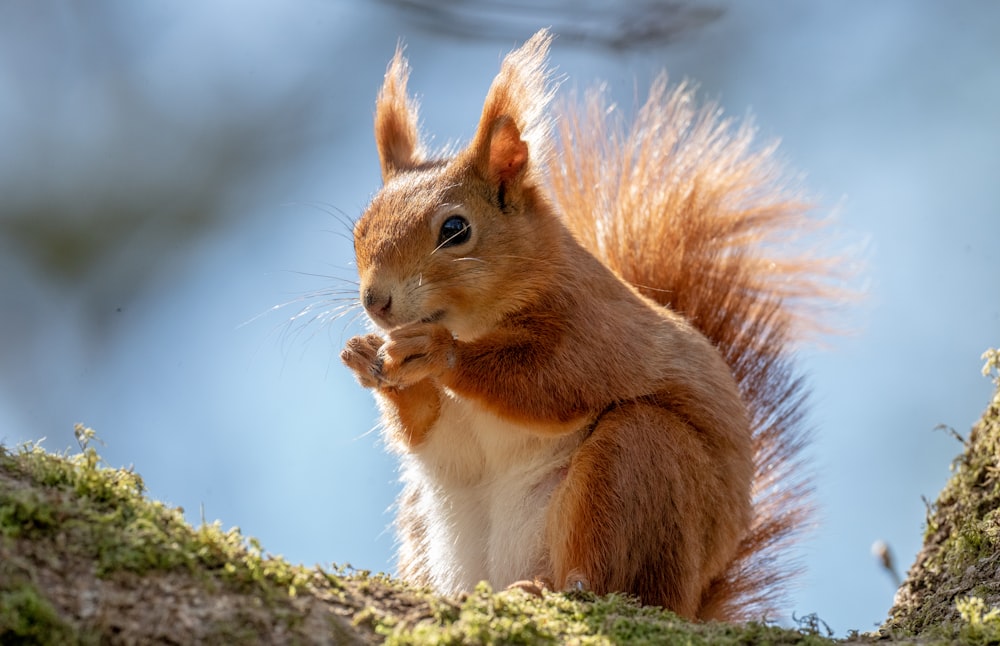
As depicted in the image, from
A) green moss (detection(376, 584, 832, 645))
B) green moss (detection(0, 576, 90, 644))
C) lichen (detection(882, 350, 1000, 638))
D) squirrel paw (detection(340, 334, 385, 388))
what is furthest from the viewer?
squirrel paw (detection(340, 334, 385, 388))

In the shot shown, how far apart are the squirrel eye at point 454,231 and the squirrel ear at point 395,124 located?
0.49 m

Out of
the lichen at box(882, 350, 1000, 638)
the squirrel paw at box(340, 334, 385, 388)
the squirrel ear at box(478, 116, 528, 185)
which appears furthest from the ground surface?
the squirrel ear at box(478, 116, 528, 185)

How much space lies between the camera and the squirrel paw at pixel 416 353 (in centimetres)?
223

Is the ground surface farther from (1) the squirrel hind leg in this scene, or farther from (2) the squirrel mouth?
(2) the squirrel mouth

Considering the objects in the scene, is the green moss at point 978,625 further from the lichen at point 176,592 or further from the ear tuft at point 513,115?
the ear tuft at point 513,115

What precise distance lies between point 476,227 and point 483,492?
647 mm

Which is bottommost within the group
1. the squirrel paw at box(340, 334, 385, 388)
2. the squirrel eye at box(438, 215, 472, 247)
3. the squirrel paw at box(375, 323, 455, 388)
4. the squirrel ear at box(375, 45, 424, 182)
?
the squirrel paw at box(375, 323, 455, 388)

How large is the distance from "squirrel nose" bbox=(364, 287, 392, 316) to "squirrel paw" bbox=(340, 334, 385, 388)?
0.11m

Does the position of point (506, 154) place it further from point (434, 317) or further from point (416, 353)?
point (416, 353)

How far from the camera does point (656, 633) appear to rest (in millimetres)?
1570

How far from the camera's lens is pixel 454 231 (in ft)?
7.96

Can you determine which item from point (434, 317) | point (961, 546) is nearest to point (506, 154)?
point (434, 317)

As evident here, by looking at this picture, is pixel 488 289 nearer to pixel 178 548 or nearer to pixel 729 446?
pixel 729 446

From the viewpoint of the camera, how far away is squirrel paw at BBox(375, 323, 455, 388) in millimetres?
2227
